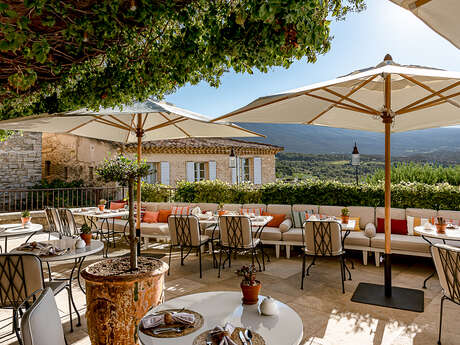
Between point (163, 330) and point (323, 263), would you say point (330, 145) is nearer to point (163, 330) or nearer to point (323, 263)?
point (323, 263)

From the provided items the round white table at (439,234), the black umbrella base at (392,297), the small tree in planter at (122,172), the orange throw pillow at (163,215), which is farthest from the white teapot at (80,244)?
the round white table at (439,234)

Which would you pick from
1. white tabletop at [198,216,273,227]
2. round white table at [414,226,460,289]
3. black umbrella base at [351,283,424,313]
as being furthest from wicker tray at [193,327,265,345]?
white tabletop at [198,216,273,227]

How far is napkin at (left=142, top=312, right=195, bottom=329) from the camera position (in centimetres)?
165

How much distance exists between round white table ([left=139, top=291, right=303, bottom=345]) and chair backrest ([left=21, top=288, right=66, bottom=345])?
0.43 m

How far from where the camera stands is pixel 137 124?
5715 millimetres

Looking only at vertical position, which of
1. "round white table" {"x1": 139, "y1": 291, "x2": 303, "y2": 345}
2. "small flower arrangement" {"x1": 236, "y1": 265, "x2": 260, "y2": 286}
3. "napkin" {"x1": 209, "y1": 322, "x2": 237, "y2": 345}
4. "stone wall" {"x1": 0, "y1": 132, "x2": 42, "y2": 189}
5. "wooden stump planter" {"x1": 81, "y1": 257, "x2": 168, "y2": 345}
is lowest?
"wooden stump planter" {"x1": 81, "y1": 257, "x2": 168, "y2": 345}

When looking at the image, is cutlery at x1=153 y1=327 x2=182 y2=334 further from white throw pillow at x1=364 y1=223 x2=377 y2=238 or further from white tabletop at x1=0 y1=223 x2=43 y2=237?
white throw pillow at x1=364 y1=223 x2=377 y2=238

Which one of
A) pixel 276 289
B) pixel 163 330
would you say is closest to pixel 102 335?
pixel 163 330

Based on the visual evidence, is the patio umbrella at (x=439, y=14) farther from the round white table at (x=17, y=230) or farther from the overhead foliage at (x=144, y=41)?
the round white table at (x=17, y=230)

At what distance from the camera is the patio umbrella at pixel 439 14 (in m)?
1.37

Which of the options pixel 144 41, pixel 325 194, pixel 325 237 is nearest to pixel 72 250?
pixel 144 41

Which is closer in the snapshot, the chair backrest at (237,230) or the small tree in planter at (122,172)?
the small tree in planter at (122,172)

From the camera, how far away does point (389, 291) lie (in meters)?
3.94

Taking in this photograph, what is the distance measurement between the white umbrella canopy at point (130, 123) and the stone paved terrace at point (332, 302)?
2.32m
